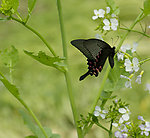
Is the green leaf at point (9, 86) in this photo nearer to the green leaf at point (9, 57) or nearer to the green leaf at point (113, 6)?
the green leaf at point (9, 57)

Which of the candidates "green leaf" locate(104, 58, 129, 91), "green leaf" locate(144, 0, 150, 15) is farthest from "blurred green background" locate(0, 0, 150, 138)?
"green leaf" locate(144, 0, 150, 15)

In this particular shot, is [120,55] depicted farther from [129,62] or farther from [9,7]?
[9,7]

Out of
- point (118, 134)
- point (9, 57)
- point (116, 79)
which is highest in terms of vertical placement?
point (9, 57)

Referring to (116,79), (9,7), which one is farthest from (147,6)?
(9,7)

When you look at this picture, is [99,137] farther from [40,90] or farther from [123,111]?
[123,111]

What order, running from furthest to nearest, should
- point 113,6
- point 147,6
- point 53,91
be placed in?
point 53,91
point 113,6
point 147,6

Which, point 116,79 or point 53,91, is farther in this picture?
point 53,91

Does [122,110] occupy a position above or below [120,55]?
below

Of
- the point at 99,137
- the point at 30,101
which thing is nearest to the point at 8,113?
the point at 30,101
